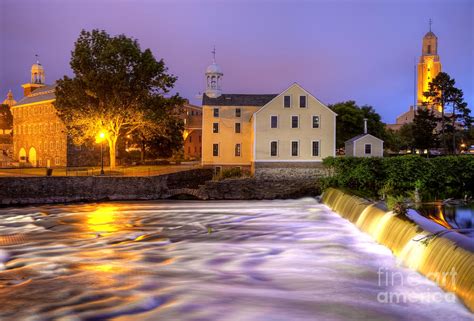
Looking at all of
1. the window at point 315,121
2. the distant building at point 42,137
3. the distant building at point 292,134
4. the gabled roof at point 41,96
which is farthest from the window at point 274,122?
the gabled roof at point 41,96

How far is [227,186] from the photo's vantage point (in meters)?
38.8

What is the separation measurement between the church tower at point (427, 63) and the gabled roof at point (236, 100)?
5846 inches

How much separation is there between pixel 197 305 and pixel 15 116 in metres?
68.0

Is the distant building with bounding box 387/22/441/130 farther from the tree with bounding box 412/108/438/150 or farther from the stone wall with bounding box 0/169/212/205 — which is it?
the stone wall with bounding box 0/169/212/205

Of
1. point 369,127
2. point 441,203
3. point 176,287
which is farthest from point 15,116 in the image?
point 176,287

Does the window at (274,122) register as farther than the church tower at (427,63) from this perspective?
No

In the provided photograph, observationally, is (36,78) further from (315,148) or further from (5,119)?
(315,148)

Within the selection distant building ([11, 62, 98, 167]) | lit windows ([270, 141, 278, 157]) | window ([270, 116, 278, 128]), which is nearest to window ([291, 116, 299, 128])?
window ([270, 116, 278, 128])

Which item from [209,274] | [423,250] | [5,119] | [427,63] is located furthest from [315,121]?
[427,63]

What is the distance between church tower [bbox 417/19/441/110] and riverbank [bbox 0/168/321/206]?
161545mm

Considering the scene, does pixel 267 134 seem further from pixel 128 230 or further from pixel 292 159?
pixel 128 230

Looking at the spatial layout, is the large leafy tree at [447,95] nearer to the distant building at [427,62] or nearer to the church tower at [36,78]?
the church tower at [36,78]

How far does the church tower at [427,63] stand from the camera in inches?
7279

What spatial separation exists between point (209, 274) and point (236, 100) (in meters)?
40.2
